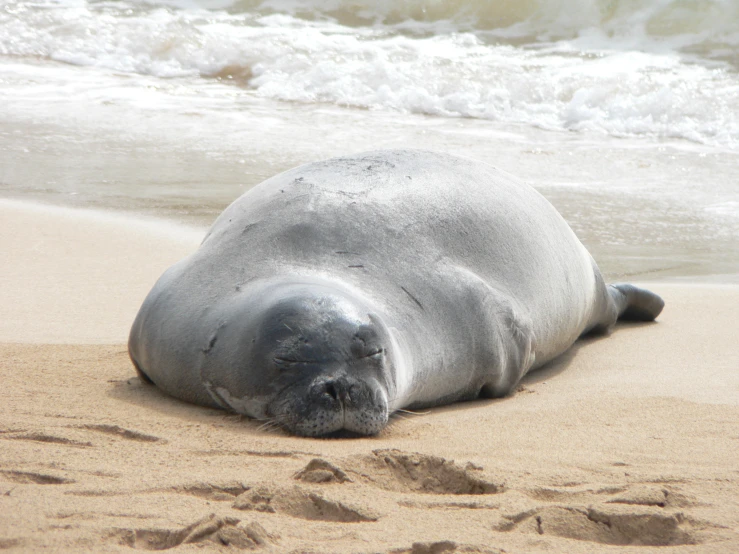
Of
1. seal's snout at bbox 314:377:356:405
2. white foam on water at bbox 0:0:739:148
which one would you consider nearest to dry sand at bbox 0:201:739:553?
seal's snout at bbox 314:377:356:405

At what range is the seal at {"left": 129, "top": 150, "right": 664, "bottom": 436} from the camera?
2746 millimetres

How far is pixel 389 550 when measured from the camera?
1.82 metres

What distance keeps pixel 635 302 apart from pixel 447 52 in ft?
28.8

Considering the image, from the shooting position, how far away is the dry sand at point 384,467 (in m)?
1.89

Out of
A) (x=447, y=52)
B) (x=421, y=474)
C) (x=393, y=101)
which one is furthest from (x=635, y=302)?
(x=447, y=52)

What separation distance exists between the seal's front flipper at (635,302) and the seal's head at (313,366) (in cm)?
206

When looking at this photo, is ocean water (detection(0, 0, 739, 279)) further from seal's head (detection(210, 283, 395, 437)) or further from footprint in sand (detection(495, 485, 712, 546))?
footprint in sand (detection(495, 485, 712, 546))

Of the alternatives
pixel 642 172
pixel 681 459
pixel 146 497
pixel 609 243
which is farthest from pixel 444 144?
pixel 146 497

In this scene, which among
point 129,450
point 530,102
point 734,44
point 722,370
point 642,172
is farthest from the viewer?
point 734,44

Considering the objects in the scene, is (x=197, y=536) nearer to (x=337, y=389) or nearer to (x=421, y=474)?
(x=421, y=474)

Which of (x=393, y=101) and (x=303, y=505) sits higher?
(x=393, y=101)

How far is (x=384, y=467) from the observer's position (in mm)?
2334

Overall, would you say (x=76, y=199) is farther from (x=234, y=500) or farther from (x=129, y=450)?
(x=234, y=500)

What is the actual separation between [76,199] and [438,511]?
5.11 meters
